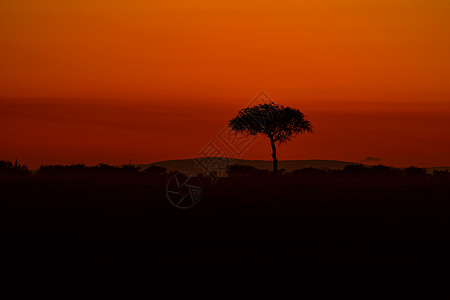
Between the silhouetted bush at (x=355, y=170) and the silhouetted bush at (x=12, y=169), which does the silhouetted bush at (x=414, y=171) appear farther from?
the silhouetted bush at (x=12, y=169)

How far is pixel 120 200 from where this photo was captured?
91.4 ft

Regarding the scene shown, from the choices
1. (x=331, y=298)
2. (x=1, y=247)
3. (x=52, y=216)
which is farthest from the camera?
(x=52, y=216)

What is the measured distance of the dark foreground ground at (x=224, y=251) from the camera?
1094cm

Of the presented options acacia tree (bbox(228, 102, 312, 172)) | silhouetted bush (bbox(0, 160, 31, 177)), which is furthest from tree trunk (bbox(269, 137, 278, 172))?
silhouetted bush (bbox(0, 160, 31, 177))

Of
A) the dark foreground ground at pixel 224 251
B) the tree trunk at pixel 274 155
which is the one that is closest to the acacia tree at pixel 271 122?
the tree trunk at pixel 274 155

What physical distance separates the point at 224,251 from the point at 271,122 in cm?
5591

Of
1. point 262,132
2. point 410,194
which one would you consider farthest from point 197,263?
point 262,132

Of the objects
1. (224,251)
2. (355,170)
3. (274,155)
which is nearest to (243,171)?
(274,155)

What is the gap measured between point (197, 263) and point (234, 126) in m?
59.3

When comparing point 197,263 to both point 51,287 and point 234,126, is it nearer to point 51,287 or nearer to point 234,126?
point 51,287

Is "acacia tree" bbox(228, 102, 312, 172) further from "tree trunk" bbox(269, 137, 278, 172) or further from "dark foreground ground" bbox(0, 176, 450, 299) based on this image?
"dark foreground ground" bbox(0, 176, 450, 299)

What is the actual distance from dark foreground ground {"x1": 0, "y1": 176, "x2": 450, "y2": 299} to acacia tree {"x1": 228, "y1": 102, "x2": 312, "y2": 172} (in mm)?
44373

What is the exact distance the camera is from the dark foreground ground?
10938 mm

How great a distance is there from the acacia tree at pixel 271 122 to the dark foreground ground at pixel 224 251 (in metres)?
44.4
